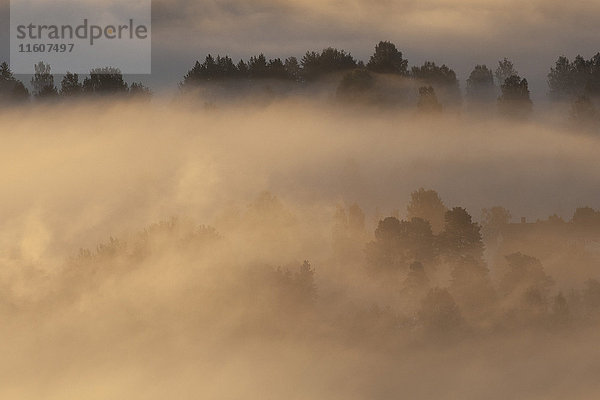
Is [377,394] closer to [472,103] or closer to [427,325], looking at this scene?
[427,325]

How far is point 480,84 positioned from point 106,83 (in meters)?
73.1

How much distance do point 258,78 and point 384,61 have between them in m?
27.3

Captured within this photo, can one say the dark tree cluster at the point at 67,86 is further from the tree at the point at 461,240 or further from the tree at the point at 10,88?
the tree at the point at 461,240

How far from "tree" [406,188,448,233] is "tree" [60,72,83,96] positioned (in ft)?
232

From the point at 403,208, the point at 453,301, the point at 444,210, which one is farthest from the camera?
the point at 403,208

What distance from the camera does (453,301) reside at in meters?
136

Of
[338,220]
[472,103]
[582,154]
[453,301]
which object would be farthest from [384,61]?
[453,301]

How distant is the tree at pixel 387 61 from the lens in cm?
16990

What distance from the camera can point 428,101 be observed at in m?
179

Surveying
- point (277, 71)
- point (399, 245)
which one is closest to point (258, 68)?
point (277, 71)

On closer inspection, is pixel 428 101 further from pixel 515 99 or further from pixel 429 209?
pixel 429 209

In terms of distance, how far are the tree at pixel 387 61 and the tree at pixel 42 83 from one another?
5909cm

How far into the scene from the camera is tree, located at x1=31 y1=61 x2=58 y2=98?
178 m

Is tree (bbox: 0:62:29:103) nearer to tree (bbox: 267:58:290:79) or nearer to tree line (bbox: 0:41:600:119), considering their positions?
tree line (bbox: 0:41:600:119)
